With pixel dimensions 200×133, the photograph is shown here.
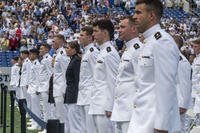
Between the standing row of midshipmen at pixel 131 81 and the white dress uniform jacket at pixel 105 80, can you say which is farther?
the white dress uniform jacket at pixel 105 80

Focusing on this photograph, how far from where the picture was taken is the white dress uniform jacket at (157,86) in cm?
542

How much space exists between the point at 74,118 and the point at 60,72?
153 centimetres

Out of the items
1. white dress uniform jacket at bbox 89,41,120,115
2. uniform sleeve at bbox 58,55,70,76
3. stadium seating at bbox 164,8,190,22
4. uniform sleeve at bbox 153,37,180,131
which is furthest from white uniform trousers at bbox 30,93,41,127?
stadium seating at bbox 164,8,190,22

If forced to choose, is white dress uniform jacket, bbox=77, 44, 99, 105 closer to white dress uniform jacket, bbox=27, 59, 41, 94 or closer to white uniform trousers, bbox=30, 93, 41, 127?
white dress uniform jacket, bbox=27, 59, 41, 94

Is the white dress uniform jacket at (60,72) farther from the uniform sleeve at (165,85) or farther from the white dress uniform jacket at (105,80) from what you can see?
the uniform sleeve at (165,85)

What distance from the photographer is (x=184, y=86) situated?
8984 mm

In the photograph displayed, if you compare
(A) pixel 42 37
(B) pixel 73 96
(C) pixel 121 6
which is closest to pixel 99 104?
(B) pixel 73 96

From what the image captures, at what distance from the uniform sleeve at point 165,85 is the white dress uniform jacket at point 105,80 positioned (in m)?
3.06

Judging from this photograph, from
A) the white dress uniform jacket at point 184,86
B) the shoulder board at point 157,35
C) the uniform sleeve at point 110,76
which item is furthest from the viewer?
the white dress uniform jacket at point 184,86

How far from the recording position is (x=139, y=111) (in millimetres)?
5805

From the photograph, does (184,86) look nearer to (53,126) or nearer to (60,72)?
(60,72)

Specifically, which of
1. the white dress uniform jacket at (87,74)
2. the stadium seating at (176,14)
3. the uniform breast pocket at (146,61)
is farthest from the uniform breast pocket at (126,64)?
the stadium seating at (176,14)

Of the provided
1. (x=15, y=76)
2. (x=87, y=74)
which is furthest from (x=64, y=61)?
(x=15, y=76)

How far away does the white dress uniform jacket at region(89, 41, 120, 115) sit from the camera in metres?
8.64
